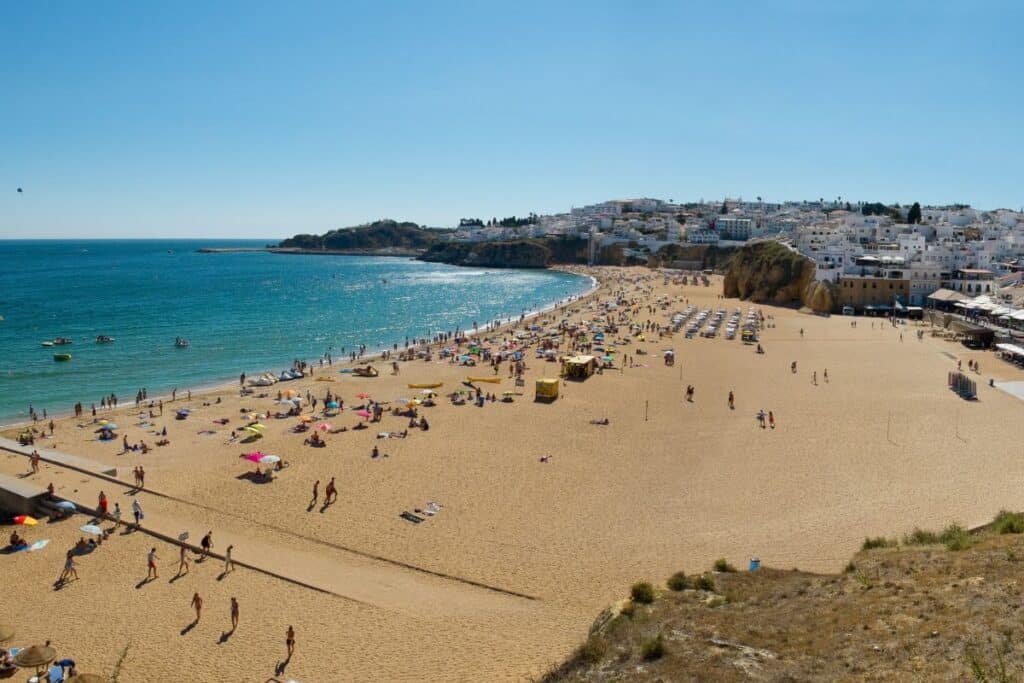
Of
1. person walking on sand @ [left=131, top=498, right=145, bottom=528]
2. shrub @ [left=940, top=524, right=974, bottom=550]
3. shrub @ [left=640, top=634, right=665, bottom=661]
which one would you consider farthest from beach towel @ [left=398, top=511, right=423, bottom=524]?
shrub @ [left=940, top=524, right=974, bottom=550]

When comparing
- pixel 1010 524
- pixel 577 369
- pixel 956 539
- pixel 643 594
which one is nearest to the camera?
pixel 643 594

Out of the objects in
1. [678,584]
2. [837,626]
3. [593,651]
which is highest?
[837,626]

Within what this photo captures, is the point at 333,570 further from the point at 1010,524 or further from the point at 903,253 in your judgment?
the point at 903,253

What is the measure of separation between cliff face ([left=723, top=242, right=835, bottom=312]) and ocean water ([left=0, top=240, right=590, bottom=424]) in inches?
704

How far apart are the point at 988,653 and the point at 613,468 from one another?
495 inches

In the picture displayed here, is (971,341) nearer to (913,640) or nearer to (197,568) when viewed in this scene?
(913,640)

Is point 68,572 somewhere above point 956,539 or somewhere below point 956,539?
below

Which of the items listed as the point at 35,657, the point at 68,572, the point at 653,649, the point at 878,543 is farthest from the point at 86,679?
the point at 878,543

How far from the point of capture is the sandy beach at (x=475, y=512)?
1105 centimetres

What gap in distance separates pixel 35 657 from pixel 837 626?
34.9 ft

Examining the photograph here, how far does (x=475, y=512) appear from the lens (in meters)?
16.0

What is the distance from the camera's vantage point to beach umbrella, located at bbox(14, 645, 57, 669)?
9.84m

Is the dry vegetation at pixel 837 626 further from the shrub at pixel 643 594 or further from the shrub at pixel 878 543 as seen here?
the shrub at pixel 878 543

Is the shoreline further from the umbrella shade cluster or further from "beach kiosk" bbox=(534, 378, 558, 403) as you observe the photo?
"beach kiosk" bbox=(534, 378, 558, 403)
